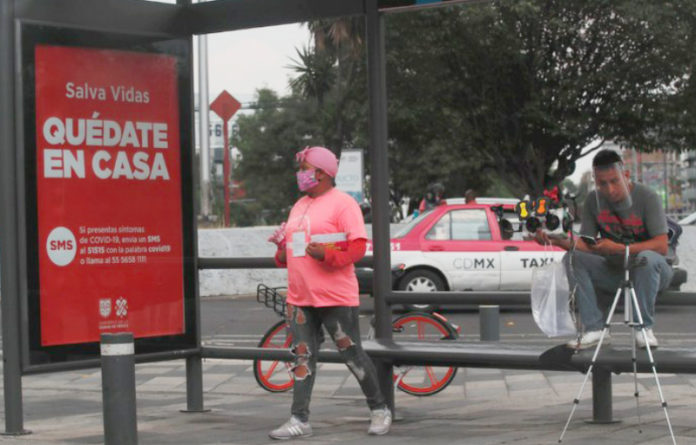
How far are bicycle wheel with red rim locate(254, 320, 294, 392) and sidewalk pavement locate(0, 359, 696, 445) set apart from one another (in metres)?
0.10

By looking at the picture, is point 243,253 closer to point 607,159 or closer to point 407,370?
point 407,370

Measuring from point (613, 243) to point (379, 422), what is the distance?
5.86ft

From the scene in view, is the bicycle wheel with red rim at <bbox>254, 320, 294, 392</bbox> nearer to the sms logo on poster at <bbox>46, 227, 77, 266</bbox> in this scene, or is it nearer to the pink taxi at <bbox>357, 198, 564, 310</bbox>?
the sms logo on poster at <bbox>46, 227, 77, 266</bbox>

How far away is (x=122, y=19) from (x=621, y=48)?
2238 centimetres

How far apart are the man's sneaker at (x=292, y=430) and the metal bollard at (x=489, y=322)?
2.34 metres

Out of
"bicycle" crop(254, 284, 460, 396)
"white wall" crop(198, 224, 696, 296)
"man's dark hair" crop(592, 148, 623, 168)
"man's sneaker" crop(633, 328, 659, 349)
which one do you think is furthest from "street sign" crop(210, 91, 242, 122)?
"man's sneaker" crop(633, 328, 659, 349)

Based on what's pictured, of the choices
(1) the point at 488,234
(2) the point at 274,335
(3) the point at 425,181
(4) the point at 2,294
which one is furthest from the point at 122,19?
(3) the point at 425,181

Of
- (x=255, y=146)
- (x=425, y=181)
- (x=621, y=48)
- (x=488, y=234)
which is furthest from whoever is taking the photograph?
(x=255, y=146)

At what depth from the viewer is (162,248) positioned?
30.1 ft

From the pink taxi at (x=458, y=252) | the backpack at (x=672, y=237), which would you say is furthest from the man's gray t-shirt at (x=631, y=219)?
the pink taxi at (x=458, y=252)

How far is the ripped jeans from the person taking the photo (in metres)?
7.90

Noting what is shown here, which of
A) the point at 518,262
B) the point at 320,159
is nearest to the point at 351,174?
the point at 518,262

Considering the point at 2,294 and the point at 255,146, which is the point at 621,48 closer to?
the point at 2,294

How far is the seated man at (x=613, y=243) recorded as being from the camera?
291 inches
